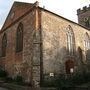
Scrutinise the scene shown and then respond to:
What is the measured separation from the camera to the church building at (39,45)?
75.0ft

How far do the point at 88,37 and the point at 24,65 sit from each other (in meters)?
14.8

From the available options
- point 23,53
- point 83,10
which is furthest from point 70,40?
point 83,10

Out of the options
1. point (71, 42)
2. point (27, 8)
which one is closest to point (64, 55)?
point (71, 42)

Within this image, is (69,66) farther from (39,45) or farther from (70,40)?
(39,45)

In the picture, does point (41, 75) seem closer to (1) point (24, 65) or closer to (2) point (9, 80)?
(1) point (24, 65)

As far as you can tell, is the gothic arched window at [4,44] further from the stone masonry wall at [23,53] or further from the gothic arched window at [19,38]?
the gothic arched window at [19,38]

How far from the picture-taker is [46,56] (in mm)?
23250

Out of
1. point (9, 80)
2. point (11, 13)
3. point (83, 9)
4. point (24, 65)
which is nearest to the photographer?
point (24, 65)

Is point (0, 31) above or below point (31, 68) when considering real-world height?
above

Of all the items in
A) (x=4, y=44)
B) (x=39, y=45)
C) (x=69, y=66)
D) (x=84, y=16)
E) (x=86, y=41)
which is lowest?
(x=69, y=66)

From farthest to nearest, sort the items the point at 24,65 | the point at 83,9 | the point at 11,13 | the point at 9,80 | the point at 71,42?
the point at 83,9 < the point at 11,13 < the point at 71,42 < the point at 9,80 < the point at 24,65

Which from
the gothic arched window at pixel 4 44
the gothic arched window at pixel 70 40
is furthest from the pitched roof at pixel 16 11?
the gothic arched window at pixel 70 40

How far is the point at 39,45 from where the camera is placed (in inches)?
900

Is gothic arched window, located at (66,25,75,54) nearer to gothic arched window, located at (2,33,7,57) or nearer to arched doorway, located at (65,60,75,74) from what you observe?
arched doorway, located at (65,60,75,74)
